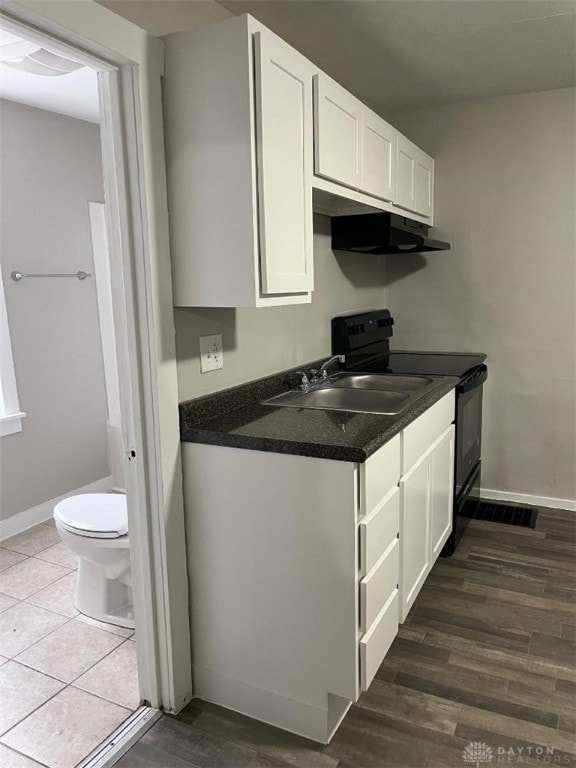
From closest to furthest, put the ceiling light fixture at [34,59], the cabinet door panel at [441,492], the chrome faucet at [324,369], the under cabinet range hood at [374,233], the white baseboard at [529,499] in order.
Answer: the ceiling light fixture at [34,59]
the cabinet door panel at [441,492]
the chrome faucet at [324,369]
the under cabinet range hood at [374,233]
the white baseboard at [529,499]

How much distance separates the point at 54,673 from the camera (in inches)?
84.5

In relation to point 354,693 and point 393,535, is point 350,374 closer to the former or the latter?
point 393,535

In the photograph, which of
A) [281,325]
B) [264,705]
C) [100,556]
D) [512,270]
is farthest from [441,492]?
[512,270]

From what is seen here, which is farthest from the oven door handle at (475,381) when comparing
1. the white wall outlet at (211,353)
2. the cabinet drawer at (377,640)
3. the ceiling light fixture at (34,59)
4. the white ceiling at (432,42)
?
the ceiling light fixture at (34,59)

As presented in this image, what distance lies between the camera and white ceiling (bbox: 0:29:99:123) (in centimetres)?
278

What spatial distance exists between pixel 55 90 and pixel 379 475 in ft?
8.27

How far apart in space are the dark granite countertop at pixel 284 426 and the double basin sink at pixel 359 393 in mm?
130

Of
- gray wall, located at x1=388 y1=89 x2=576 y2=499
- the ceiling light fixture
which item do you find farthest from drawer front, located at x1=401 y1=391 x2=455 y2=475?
the ceiling light fixture

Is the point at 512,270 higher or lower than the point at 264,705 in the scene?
higher

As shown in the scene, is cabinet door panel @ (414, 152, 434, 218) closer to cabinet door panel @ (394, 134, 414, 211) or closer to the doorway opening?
cabinet door panel @ (394, 134, 414, 211)

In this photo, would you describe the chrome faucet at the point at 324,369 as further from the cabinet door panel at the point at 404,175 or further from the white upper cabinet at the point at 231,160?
the white upper cabinet at the point at 231,160

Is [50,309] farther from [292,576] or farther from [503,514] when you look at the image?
[503,514]

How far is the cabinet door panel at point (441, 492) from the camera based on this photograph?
252 cm

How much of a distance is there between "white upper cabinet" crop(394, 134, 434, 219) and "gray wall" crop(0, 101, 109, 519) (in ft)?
6.21
